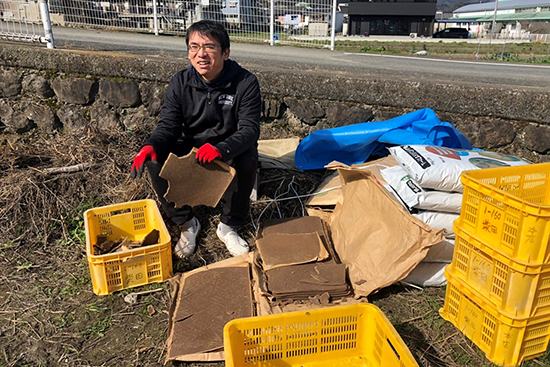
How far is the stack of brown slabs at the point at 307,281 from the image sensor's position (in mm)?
2346

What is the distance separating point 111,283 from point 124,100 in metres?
1.99

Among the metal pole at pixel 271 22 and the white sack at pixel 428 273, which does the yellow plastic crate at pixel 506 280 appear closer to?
the white sack at pixel 428 273

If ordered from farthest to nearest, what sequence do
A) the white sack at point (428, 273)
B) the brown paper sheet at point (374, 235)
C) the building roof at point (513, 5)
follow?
the building roof at point (513, 5) → the white sack at point (428, 273) → the brown paper sheet at point (374, 235)

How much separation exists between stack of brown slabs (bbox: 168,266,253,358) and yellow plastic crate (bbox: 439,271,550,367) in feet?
3.43

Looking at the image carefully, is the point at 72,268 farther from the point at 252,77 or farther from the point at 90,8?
the point at 90,8

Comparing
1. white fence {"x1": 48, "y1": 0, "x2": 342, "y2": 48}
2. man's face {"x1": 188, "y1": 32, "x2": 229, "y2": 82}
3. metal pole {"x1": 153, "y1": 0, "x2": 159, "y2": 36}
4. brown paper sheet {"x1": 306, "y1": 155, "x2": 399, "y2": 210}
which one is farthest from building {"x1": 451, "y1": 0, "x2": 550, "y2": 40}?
man's face {"x1": 188, "y1": 32, "x2": 229, "y2": 82}

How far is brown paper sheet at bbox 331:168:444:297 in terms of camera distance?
2.26m

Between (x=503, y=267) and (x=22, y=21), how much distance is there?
16.4 ft

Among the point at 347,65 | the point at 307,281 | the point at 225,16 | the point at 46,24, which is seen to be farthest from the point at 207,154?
the point at 225,16

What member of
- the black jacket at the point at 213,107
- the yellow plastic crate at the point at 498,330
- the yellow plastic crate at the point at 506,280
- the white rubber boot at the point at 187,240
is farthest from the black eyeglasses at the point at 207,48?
the yellow plastic crate at the point at 498,330

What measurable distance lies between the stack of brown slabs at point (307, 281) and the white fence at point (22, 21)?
3499mm

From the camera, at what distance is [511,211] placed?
1.76 m

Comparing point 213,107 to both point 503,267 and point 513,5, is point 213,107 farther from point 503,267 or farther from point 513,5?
point 513,5

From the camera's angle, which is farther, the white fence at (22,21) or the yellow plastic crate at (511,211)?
the white fence at (22,21)
